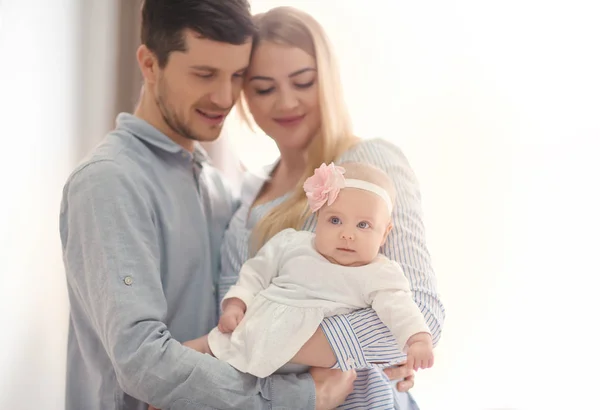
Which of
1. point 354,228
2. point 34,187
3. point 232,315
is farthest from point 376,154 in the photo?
point 34,187

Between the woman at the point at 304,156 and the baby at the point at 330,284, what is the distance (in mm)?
86

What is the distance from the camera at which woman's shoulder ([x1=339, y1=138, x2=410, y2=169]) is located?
1427mm

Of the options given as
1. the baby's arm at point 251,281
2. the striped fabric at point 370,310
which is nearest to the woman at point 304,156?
the striped fabric at point 370,310

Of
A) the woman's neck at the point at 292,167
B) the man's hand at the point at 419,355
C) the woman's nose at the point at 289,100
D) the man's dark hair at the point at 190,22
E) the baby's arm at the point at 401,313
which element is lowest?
the man's hand at the point at 419,355

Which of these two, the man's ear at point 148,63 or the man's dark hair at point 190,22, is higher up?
the man's dark hair at point 190,22

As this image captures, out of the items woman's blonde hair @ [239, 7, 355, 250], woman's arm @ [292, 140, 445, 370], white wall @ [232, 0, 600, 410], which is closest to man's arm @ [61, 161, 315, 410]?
woman's arm @ [292, 140, 445, 370]

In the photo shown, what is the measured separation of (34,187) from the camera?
1.59 m

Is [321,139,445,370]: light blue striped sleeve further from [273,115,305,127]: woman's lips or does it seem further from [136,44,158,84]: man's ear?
[136,44,158,84]: man's ear

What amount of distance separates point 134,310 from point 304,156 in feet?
2.15

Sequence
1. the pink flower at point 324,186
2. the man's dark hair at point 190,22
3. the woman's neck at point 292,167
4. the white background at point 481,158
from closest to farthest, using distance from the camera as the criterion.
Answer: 1. the pink flower at point 324,186
2. the man's dark hair at point 190,22
3. the woman's neck at point 292,167
4. the white background at point 481,158

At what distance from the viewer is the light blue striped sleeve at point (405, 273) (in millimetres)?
1213

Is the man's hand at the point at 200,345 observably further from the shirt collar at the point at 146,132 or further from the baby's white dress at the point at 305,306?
the shirt collar at the point at 146,132

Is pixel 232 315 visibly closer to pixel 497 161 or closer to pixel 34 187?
pixel 34 187

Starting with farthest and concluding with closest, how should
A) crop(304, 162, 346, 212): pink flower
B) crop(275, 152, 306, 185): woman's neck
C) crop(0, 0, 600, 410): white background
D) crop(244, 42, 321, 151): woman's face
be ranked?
crop(0, 0, 600, 410): white background
crop(275, 152, 306, 185): woman's neck
crop(244, 42, 321, 151): woman's face
crop(304, 162, 346, 212): pink flower
